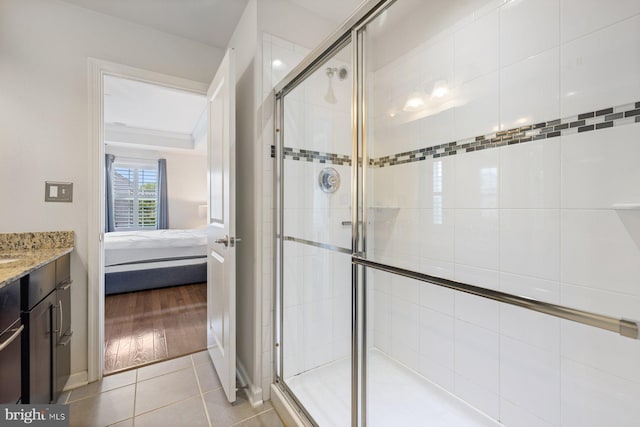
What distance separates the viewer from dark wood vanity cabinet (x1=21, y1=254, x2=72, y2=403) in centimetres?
116

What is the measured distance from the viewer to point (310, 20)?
188 centimetres

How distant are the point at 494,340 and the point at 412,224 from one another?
2.48ft

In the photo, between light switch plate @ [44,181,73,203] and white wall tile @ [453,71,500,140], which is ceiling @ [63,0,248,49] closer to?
light switch plate @ [44,181,73,203]

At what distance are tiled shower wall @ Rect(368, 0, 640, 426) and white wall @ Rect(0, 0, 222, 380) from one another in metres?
1.92

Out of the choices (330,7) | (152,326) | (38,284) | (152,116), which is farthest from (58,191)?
(152,116)

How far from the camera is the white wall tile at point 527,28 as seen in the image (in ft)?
3.98

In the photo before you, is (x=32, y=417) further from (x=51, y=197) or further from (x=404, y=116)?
(x=404, y=116)

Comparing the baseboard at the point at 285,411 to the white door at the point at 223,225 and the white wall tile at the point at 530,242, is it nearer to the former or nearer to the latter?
the white door at the point at 223,225

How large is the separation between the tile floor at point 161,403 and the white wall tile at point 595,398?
1.40 metres

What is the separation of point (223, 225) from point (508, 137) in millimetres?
1695

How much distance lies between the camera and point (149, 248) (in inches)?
154

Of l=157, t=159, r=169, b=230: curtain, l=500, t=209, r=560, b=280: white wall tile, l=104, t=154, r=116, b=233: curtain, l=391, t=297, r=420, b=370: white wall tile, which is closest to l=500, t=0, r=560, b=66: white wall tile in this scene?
l=500, t=209, r=560, b=280: white wall tile

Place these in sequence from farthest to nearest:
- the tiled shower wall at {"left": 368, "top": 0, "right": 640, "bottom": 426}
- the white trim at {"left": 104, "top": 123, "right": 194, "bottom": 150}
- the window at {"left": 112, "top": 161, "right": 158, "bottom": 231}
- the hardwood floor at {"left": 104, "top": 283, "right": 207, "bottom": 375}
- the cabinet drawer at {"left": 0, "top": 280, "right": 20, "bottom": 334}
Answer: the window at {"left": 112, "top": 161, "right": 158, "bottom": 231} → the white trim at {"left": 104, "top": 123, "right": 194, "bottom": 150} → the hardwood floor at {"left": 104, "top": 283, "right": 207, "bottom": 375} → the tiled shower wall at {"left": 368, "top": 0, "right": 640, "bottom": 426} → the cabinet drawer at {"left": 0, "top": 280, "right": 20, "bottom": 334}

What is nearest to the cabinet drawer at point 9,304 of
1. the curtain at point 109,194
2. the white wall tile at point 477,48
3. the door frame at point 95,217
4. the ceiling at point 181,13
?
the door frame at point 95,217
